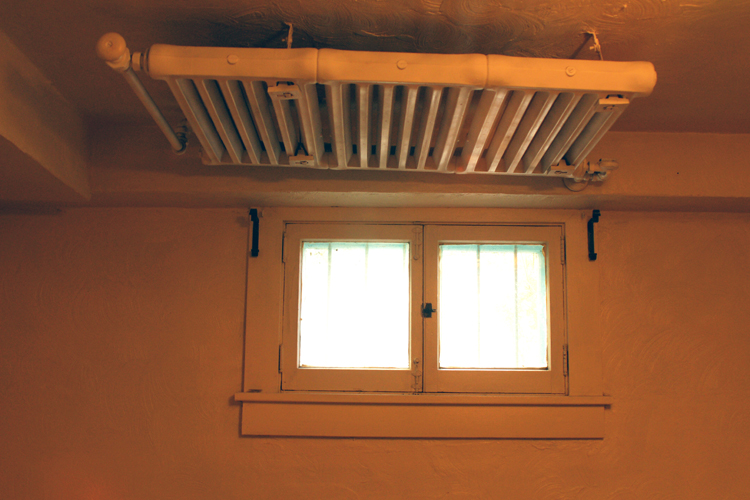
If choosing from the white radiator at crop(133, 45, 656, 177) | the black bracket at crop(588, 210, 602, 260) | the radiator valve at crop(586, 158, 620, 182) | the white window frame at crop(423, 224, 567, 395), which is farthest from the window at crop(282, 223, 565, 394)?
the white radiator at crop(133, 45, 656, 177)

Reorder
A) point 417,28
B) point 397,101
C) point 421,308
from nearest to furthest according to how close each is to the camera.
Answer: point 417,28 → point 397,101 → point 421,308

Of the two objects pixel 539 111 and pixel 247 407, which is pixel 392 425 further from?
pixel 539 111

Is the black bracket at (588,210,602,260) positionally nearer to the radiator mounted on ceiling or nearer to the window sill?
the radiator mounted on ceiling

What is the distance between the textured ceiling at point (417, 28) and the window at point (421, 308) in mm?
870

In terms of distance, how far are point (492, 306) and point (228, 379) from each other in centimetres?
120

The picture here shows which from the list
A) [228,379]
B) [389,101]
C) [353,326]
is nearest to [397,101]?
[389,101]

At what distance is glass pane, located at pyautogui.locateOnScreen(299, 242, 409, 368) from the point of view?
84.4 inches

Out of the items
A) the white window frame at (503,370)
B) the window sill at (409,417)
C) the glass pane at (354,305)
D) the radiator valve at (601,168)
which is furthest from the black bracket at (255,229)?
the radiator valve at (601,168)

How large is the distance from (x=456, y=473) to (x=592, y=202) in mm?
1277

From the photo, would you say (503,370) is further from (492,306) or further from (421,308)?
(421,308)

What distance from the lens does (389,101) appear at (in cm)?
142

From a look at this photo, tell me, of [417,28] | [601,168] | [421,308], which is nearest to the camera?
[417,28]

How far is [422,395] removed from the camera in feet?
6.72

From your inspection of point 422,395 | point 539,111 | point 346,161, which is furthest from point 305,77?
point 422,395
